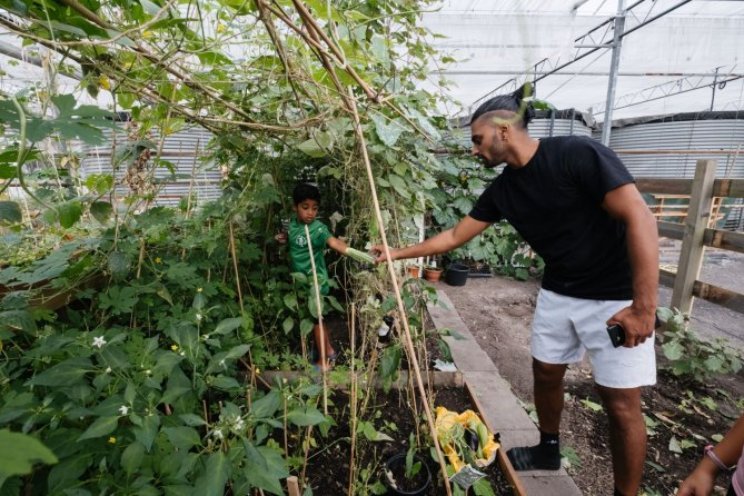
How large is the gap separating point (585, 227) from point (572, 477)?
4.16 ft

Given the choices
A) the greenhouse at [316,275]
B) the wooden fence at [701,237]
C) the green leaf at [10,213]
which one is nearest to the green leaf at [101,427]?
the greenhouse at [316,275]

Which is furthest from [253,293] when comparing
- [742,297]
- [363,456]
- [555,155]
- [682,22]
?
[682,22]

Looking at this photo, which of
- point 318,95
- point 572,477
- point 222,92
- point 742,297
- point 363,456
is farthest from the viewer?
point 742,297

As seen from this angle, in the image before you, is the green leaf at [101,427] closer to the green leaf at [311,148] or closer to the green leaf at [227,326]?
the green leaf at [227,326]

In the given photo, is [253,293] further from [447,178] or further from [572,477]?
[447,178]

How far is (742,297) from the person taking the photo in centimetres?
251

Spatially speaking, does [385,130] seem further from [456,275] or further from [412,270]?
[456,275]

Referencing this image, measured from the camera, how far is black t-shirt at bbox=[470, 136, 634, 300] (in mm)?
1485

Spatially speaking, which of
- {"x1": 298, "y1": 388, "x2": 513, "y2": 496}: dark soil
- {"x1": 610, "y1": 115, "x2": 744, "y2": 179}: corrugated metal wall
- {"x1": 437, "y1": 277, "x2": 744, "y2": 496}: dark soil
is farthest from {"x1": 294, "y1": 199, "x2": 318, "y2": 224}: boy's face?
{"x1": 610, "y1": 115, "x2": 744, "y2": 179}: corrugated metal wall

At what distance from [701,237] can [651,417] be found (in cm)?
147

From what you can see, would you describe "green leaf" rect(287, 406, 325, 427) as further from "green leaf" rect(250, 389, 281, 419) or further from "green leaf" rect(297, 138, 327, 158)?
"green leaf" rect(297, 138, 327, 158)

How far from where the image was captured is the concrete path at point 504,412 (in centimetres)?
172

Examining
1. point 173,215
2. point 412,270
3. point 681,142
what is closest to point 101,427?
point 173,215

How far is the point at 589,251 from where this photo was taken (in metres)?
1.57
